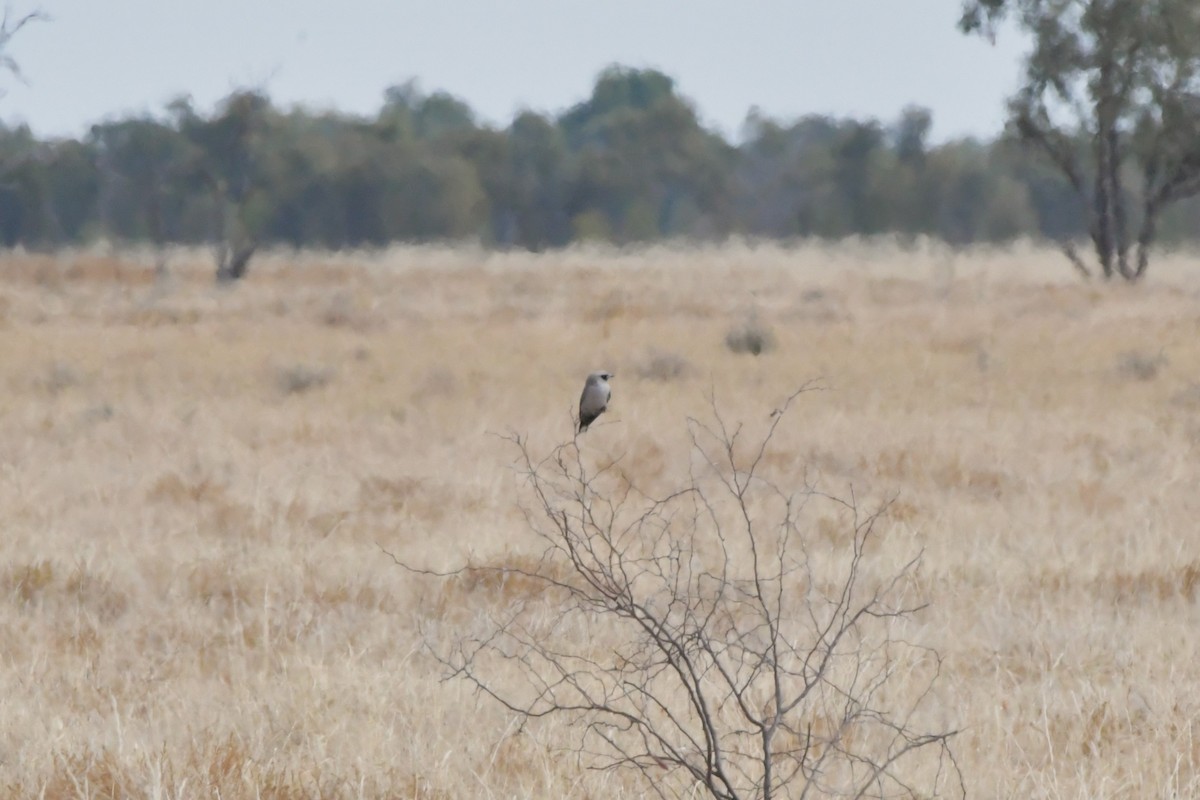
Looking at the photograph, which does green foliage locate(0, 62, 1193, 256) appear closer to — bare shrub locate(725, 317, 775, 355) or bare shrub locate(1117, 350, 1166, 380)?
bare shrub locate(725, 317, 775, 355)

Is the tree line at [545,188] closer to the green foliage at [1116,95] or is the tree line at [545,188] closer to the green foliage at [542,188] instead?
the green foliage at [542,188]

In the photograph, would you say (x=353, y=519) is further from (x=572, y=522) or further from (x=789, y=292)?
(x=789, y=292)

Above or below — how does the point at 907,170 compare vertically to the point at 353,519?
above

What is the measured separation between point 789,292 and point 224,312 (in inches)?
369

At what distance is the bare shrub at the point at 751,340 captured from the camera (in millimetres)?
16500

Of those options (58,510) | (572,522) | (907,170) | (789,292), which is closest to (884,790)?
(572,522)

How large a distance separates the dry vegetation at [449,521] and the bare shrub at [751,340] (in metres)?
0.23

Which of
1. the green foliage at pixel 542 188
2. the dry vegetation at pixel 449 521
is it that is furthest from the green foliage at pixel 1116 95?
the green foliage at pixel 542 188

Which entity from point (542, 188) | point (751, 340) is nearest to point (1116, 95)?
point (751, 340)

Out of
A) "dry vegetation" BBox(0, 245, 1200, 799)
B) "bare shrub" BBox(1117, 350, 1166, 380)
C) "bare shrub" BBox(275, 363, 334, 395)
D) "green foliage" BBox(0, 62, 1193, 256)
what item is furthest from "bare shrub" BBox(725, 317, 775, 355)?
"green foliage" BBox(0, 62, 1193, 256)

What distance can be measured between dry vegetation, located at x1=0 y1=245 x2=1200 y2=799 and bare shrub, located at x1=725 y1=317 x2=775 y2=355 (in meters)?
0.23

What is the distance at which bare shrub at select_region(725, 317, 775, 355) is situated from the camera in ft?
54.1

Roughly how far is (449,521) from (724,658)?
2.48 metres

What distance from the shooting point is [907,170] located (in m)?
61.7
